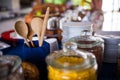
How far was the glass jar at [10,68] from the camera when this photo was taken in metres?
0.37

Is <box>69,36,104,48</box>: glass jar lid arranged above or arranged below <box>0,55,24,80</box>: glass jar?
above

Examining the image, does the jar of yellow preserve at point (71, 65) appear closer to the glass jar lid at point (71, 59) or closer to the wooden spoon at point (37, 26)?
the glass jar lid at point (71, 59)

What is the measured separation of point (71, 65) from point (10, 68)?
0.12 meters

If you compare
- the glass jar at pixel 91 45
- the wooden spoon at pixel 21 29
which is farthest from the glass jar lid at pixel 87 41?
the wooden spoon at pixel 21 29

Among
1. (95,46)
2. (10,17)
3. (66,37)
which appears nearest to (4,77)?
(95,46)

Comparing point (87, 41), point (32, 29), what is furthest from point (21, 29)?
point (87, 41)

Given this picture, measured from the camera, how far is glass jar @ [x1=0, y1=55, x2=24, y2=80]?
37cm

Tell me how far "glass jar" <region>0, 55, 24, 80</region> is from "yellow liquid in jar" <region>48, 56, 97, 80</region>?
67 millimetres

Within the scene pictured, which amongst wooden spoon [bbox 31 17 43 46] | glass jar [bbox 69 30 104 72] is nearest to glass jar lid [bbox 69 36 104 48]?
glass jar [bbox 69 30 104 72]

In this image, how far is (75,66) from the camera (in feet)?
1.23

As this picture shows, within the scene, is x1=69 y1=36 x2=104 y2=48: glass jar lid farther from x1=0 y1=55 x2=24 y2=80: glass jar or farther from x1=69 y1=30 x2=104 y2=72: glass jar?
x1=0 y1=55 x2=24 y2=80: glass jar

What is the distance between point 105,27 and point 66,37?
152 millimetres

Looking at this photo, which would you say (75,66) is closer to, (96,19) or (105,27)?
(105,27)

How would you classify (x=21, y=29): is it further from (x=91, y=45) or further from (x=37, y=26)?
(x=91, y=45)
